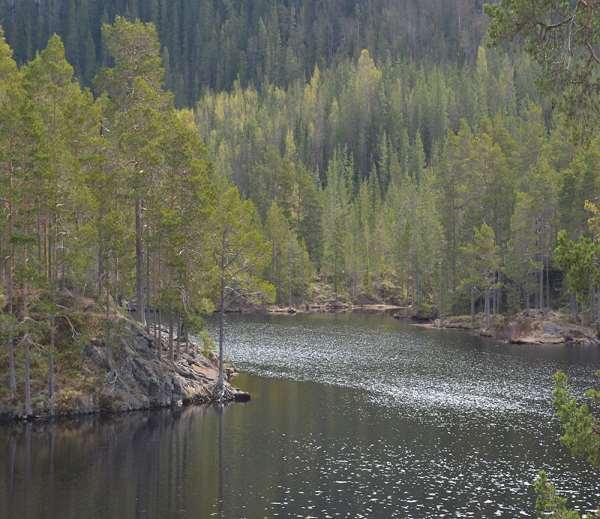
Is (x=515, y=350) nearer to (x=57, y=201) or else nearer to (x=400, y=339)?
(x=400, y=339)

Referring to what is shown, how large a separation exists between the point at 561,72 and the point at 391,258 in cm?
11868

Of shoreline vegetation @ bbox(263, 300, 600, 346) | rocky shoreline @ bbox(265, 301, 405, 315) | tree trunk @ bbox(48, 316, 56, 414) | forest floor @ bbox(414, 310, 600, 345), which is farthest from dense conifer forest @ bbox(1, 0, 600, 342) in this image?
forest floor @ bbox(414, 310, 600, 345)

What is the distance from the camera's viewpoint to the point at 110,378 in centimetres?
5131

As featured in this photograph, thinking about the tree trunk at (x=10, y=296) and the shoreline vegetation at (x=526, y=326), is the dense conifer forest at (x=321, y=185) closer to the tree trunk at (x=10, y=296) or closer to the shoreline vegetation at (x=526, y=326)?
the tree trunk at (x=10, y=296)

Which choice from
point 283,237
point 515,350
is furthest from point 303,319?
point 515,350

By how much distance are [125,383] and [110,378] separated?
1166 mm

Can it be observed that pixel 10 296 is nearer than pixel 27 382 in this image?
No

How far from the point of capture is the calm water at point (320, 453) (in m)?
34.4

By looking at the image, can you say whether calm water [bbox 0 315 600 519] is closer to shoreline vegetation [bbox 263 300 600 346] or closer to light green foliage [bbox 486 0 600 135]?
shoreline vegetation [bbox 263 300 600 346]

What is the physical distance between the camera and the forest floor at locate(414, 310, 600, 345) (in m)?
86.2

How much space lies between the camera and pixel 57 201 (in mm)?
49375

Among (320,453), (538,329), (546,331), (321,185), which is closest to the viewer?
(320,453)

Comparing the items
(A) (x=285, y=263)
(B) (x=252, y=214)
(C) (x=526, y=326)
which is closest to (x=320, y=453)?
(B) (x=252, y=214)

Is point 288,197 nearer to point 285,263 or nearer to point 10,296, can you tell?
point 285,263
